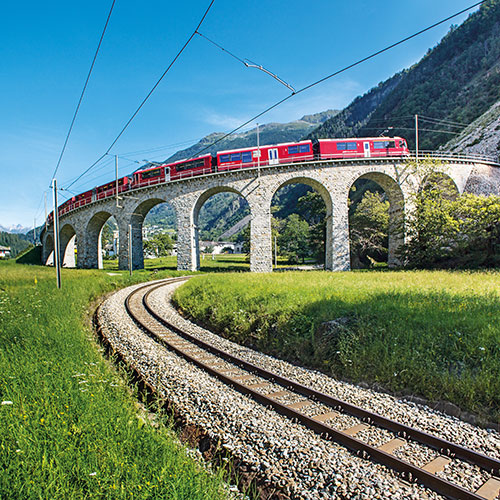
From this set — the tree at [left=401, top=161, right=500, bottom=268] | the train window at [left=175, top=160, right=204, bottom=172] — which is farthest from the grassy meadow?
the train window at [left=175, top=160, right=204, bottom=172]

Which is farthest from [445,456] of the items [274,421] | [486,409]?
[274,421]

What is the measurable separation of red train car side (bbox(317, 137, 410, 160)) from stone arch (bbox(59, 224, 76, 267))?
140 ft

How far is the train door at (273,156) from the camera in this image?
2916 centimetres

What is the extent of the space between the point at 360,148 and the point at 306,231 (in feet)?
99.1

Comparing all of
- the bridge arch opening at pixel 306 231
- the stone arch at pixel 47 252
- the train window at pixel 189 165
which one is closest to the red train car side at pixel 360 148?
the bridge arch opening at pixel 306 231

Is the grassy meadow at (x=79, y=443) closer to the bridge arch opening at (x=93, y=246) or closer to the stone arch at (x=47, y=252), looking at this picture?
the bridge arch opening at (x=93, y=246)

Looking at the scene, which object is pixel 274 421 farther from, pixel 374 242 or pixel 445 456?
pixel 374 242

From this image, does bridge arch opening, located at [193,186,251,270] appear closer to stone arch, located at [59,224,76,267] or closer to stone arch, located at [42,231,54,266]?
stone arch, located at [59,224,76,267]

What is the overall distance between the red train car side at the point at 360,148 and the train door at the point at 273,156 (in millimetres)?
3972

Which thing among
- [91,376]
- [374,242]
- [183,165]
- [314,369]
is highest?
[183,165]

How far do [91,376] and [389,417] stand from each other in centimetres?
454

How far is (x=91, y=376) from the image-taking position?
15.5ft

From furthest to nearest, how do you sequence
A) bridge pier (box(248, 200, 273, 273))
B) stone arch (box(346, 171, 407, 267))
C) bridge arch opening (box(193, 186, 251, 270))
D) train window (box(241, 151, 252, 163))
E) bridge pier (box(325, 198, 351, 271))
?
bridge arch opening (box(193, 186, 251, 270))
train window (box(241, 151, 252, 163))
bridge pier (box(248, 200, 273, 273))
stone arch (box(346, 171, 407, 267))
bridge pier (box(325, 198, 351, 271))

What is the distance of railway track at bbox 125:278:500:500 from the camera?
3.29 m
